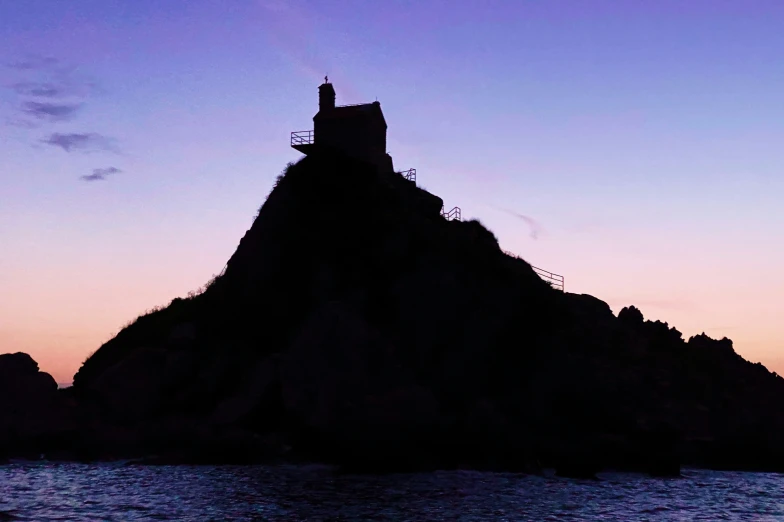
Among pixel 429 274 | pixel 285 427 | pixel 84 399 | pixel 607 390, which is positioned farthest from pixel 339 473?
pixel 84 399

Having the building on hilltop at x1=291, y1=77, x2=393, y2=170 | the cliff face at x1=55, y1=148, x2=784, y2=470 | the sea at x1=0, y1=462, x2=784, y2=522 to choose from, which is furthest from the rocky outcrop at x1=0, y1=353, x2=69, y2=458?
the building on hilltop at x1=291, y1=77, x2=393, y2=170

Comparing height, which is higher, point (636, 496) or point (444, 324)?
point (444, 324)

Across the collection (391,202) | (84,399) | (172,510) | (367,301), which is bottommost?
(172,510)

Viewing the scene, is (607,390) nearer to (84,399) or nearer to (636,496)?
(636,496)

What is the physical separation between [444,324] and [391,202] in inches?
482

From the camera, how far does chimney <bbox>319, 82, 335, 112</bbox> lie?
63156mm

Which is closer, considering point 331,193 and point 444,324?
point 444,324

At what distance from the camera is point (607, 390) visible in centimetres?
4838

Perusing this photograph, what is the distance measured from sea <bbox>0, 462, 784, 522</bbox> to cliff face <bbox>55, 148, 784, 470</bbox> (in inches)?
146

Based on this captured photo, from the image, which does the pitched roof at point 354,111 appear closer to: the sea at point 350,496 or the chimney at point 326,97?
the chimney at point 326,97

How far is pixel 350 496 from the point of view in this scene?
29.5 meters

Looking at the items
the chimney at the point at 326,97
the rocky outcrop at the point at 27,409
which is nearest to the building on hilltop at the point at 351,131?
the chimney at the point at 326,97

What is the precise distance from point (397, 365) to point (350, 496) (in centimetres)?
1582

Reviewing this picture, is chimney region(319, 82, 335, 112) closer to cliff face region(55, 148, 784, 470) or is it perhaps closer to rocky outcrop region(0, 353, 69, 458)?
cliff face region(55, 148, 784, 470)
